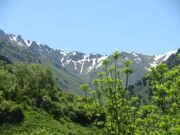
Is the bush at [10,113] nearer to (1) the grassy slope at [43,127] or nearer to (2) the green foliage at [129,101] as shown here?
(1) the grassy slope at [43,127]

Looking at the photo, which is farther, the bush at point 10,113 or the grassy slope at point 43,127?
the bush at point 10,113

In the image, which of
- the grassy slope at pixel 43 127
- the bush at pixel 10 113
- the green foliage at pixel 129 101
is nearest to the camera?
the green foliage at pixel 129 101

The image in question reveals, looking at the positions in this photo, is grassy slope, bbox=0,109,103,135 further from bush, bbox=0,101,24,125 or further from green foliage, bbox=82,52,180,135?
green foliage, bbox=82,52,180,135

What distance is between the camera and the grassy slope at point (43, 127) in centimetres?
9381

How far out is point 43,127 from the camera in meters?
100

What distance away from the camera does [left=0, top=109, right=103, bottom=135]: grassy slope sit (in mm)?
93812

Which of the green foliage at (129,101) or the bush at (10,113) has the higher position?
the bush at (10,113)

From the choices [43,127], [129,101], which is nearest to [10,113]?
[43,127]

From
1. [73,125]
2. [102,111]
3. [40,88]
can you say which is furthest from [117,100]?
[40,88]

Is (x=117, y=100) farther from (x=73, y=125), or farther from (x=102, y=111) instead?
(x=73, y=125)

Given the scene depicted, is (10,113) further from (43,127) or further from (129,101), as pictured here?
(129,101)

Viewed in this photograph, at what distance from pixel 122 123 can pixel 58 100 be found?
110830mm

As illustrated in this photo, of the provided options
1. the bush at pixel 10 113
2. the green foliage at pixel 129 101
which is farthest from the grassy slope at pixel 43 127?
the green foliage at pixel 129 101

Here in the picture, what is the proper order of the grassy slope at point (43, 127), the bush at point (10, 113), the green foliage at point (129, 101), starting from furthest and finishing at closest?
the bush at point (10, 113) < the grassy slope at point (43, 127) < the green foliage at point (129, 101)
